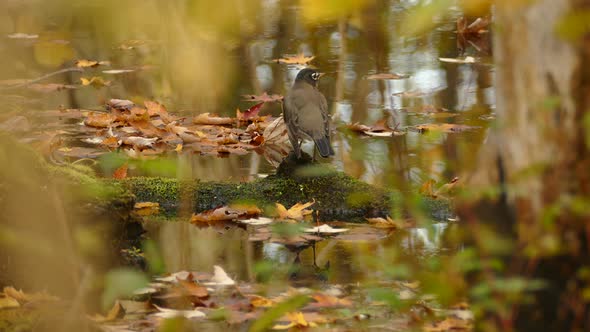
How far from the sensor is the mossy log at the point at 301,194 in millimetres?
6445

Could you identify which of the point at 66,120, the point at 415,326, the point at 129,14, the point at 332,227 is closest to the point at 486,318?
the point at 415,326

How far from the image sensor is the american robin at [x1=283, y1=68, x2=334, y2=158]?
23.2 feet

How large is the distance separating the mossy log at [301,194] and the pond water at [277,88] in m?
0.16

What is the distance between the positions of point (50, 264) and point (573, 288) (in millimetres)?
1804

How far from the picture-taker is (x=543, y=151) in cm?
290

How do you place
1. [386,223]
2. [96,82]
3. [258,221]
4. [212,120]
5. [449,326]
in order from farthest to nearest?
[96,82] → [212,120] → [258,221] → [386,223] → [449,326]

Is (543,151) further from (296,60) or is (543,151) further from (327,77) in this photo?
(296,60)

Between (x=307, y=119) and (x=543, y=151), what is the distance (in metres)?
4.28

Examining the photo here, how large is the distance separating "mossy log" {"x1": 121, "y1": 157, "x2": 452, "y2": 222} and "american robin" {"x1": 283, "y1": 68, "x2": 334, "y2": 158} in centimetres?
31

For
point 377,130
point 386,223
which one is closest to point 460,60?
point 377,130

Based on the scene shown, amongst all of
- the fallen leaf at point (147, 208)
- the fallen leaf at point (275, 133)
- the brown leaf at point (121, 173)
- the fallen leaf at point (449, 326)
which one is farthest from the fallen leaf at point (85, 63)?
the fallen leaf at point (449, 326)

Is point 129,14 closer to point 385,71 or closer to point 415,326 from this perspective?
point 415,326

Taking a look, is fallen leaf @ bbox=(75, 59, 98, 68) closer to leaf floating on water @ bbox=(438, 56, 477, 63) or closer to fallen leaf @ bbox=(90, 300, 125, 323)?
leaf floating on water @ bbox=(438, 56, 477, 63)

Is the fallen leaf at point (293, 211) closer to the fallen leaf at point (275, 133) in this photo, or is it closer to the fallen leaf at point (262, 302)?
the fallen leaf at point (262, 302)
